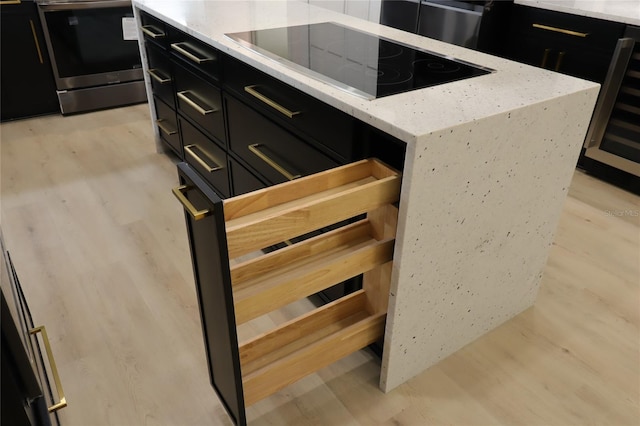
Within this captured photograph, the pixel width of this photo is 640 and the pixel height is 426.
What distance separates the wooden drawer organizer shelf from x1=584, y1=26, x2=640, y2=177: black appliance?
182 cm

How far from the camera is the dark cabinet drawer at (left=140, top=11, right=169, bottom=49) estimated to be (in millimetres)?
2334

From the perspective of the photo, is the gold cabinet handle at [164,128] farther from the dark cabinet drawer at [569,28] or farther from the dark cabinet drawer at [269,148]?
the dark cabinet drawer at [569,28]

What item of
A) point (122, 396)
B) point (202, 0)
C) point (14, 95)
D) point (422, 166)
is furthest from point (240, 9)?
point (14, 95)

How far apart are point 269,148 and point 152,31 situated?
116cm

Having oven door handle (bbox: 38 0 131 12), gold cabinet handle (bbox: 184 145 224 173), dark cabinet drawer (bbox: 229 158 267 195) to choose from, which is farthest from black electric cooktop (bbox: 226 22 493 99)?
oven door handle (bbox: 38 0 131 12)

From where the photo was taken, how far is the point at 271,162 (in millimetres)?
1719

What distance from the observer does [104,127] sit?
3328 millimetres

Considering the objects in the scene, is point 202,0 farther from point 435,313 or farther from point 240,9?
point 435,313

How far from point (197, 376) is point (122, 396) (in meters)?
0.22

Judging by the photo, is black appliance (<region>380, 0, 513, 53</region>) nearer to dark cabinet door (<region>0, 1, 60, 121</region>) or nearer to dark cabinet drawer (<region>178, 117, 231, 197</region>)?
dark cabinet drawer (<region>178, 117, 231, 197</region>)

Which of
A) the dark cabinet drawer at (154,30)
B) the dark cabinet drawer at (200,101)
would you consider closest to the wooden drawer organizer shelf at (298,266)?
the dark cabinet drawer at (200,101)

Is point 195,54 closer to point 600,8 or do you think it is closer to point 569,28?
point 569,28

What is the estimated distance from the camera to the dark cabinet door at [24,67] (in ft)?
Result: 10.3

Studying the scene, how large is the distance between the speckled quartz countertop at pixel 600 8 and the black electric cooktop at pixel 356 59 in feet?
4.22
